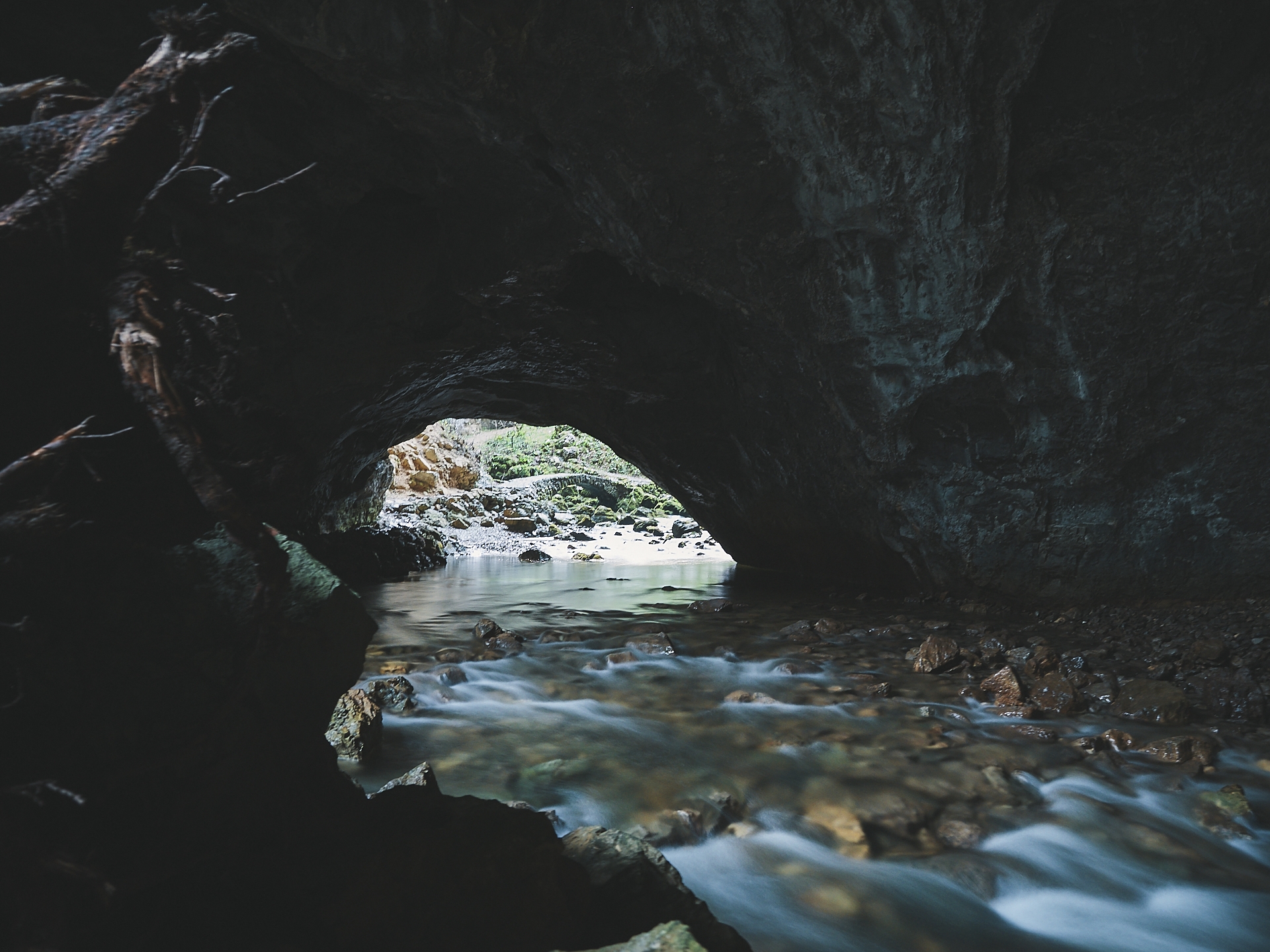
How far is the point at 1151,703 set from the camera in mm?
3818

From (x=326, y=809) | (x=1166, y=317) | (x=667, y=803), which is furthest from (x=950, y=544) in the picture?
(x=326, y=809)

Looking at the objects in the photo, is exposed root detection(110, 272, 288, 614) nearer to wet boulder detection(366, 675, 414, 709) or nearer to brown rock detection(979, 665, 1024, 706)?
wet boulder detection(366, 675, 414, 709)

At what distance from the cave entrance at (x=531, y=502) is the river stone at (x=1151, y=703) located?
11298mm

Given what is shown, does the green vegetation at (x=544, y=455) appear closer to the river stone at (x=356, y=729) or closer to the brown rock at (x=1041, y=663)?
the brown rock at (x=1041, y=663)

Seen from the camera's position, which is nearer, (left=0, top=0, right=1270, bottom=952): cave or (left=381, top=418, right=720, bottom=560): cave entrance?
(left=0, top=0, right=1270, bottom=952): cave

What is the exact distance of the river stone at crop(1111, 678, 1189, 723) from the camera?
12.3ft

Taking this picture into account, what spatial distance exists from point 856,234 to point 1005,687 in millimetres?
3380

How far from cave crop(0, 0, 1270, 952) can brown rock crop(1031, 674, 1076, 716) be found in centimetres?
3

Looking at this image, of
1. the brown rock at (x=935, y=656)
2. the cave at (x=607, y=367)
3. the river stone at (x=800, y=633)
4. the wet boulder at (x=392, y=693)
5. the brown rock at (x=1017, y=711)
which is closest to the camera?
the cave at (x=607, y=367)

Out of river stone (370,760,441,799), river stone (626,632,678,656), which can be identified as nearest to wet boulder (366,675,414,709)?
river stone (370,760,441,799)

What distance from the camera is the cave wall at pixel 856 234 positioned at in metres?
4.13

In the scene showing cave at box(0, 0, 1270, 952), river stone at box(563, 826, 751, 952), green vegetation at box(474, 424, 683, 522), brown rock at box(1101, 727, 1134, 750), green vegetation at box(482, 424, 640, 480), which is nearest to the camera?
cave at box(0, 0, 1270, 952)

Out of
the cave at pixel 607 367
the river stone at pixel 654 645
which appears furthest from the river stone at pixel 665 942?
the river stone at pixel 654 645

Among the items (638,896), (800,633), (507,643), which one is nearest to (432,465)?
(507,643)
